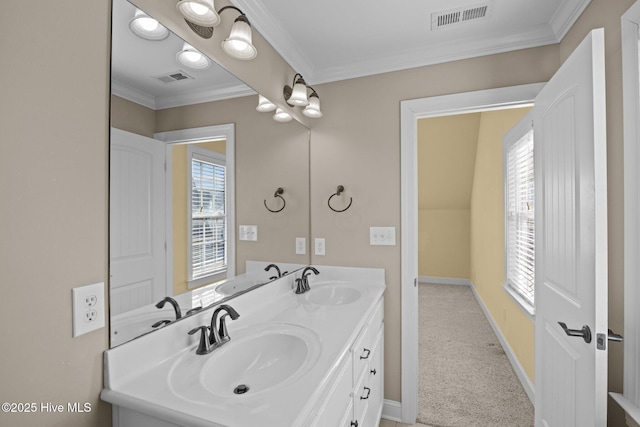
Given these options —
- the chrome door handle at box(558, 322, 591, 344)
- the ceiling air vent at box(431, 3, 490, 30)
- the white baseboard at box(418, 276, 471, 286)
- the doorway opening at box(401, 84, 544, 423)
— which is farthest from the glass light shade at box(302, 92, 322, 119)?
the white baseboard at box(418, 276, 471, 286)

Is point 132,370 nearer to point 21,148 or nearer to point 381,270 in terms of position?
point 21,148

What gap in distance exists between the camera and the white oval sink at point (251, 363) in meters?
0.94

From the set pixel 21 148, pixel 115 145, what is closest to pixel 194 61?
pixel 115 145

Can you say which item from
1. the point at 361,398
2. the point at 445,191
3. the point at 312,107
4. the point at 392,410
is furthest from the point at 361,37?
the point at 445,191

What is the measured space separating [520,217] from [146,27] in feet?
9.64

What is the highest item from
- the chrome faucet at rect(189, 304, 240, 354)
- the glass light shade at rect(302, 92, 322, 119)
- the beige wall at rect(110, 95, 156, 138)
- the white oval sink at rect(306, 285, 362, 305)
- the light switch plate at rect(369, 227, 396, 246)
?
the glass light shade at rect(302, 92, 322, 119)

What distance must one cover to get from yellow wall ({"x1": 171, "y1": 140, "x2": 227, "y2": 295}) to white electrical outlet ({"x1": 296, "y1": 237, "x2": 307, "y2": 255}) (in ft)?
3.26

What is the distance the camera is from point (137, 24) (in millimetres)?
1009

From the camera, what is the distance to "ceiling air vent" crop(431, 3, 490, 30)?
5.33 ft

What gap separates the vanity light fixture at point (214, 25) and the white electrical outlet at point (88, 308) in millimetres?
1012

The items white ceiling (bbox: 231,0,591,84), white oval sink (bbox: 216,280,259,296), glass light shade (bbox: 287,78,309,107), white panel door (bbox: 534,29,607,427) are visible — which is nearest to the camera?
white panel door (bbox: 534,29,607,427)

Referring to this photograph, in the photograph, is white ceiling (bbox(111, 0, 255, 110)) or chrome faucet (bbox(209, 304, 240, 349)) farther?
chrome faucet (bbox(209, 304, 240, 349))

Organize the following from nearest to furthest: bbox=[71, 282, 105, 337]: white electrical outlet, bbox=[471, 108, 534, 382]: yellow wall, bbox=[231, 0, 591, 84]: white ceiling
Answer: bbox=[71, 282, 105, 337]: white electrical outlet
bbox=[231, 0, 591, 84]: white ceiling
bbox=[471, 108, 534, 382]: yellow wall

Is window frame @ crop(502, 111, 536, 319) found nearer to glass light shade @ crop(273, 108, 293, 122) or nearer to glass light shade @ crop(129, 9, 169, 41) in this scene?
glass light shade @ crop(273, 108, 293, 122)
